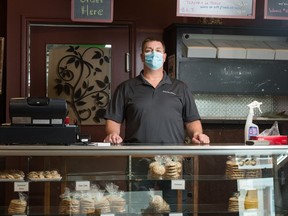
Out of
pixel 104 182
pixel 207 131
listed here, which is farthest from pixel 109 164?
pixel 207 131

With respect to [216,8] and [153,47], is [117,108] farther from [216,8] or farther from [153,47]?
[216,8]

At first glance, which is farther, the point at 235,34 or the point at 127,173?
the point at 235,34

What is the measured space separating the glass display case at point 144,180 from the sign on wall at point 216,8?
62.5 inches

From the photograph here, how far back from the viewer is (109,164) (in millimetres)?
3055

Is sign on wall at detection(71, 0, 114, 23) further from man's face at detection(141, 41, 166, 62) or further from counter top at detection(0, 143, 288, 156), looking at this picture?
counter top at detection(0, 143, 288, 156)

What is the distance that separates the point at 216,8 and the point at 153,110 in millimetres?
1107

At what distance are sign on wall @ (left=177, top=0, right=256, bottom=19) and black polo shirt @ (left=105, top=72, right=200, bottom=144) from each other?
0.67m

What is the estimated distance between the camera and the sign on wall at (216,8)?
433 centimetres

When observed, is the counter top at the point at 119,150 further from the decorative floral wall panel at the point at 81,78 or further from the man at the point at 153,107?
A: the decorative floral wall panel at the point at 81,78

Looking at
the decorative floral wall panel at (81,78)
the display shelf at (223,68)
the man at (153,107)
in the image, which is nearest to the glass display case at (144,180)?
the man at (153,107)

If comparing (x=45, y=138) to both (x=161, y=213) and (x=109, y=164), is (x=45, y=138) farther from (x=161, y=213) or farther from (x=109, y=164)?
(x=161, y=213)

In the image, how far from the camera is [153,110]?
3.89 meters

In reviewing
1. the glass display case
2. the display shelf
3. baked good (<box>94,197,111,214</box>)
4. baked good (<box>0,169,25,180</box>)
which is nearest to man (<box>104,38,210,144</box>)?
the glass display case

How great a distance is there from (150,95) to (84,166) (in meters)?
1.08
